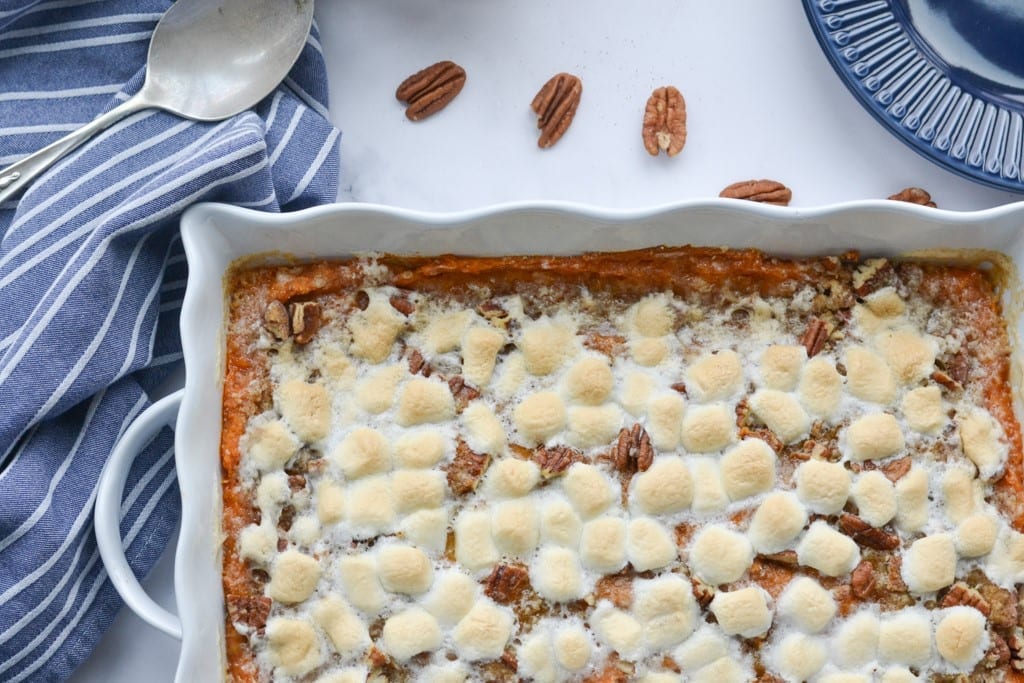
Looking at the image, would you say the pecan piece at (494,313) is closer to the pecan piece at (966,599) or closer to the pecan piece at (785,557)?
the pecan piece at (785,557)

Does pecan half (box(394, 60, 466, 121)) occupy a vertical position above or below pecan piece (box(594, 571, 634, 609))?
above

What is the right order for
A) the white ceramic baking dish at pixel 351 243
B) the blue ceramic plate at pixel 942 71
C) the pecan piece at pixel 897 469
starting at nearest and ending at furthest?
the white ceramic baking dish at pixel 351 243 → the pecan piece at pixel 897 469 → the blue ceramic plate at pixel 942 71

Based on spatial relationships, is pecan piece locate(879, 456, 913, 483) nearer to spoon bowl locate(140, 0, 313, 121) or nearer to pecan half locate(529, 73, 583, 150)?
pecan half locate(529, 73, 583, 150)

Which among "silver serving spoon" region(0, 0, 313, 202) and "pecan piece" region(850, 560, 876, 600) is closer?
"pecan piece" region(850, 560, 876, 600)

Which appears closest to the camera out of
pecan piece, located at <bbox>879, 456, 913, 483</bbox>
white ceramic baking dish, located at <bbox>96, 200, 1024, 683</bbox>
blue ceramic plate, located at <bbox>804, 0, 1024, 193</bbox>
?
white ceramic baking dish, located at <bbox>96, 200, 1024, 683</bbox>

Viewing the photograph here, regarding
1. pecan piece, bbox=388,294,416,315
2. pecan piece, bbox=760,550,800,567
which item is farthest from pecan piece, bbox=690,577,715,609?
pecan piece, bbox=388,294,416,315

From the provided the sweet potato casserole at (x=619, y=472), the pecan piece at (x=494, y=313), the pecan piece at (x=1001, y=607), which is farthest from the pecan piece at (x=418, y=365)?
the pecan piece at (x=1001, y=607)

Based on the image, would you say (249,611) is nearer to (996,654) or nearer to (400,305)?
(400,305)
